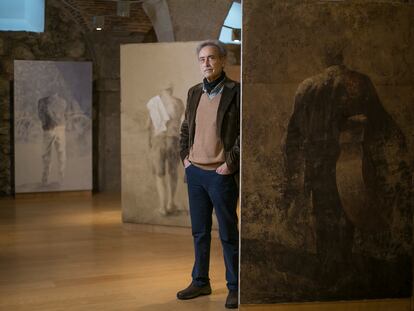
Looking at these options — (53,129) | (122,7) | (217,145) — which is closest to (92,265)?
(217,145)

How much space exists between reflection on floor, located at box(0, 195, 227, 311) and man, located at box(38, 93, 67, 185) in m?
2.22

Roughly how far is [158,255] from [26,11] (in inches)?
271

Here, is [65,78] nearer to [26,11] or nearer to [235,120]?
[26,11]

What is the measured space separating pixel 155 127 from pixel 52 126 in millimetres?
4196

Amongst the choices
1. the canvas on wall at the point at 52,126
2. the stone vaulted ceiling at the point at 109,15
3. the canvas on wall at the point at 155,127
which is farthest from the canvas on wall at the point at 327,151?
the canvas on wall at the point at 52,126

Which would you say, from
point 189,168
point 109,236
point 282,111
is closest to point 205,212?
point 189,168

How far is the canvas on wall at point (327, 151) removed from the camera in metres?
3.57

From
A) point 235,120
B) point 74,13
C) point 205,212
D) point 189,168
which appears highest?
point 74,13

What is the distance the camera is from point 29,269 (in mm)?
5410

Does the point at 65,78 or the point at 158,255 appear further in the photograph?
the point at 65,78

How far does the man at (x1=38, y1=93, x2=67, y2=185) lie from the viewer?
10.7 m

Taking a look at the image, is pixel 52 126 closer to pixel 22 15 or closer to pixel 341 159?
pixel 22 15

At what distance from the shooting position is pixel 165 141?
23.0 ft

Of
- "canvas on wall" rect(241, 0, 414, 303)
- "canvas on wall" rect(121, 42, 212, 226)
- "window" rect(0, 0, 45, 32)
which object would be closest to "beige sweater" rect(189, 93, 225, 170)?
"canvas on wall" rect(241, 0, 414, 303)
